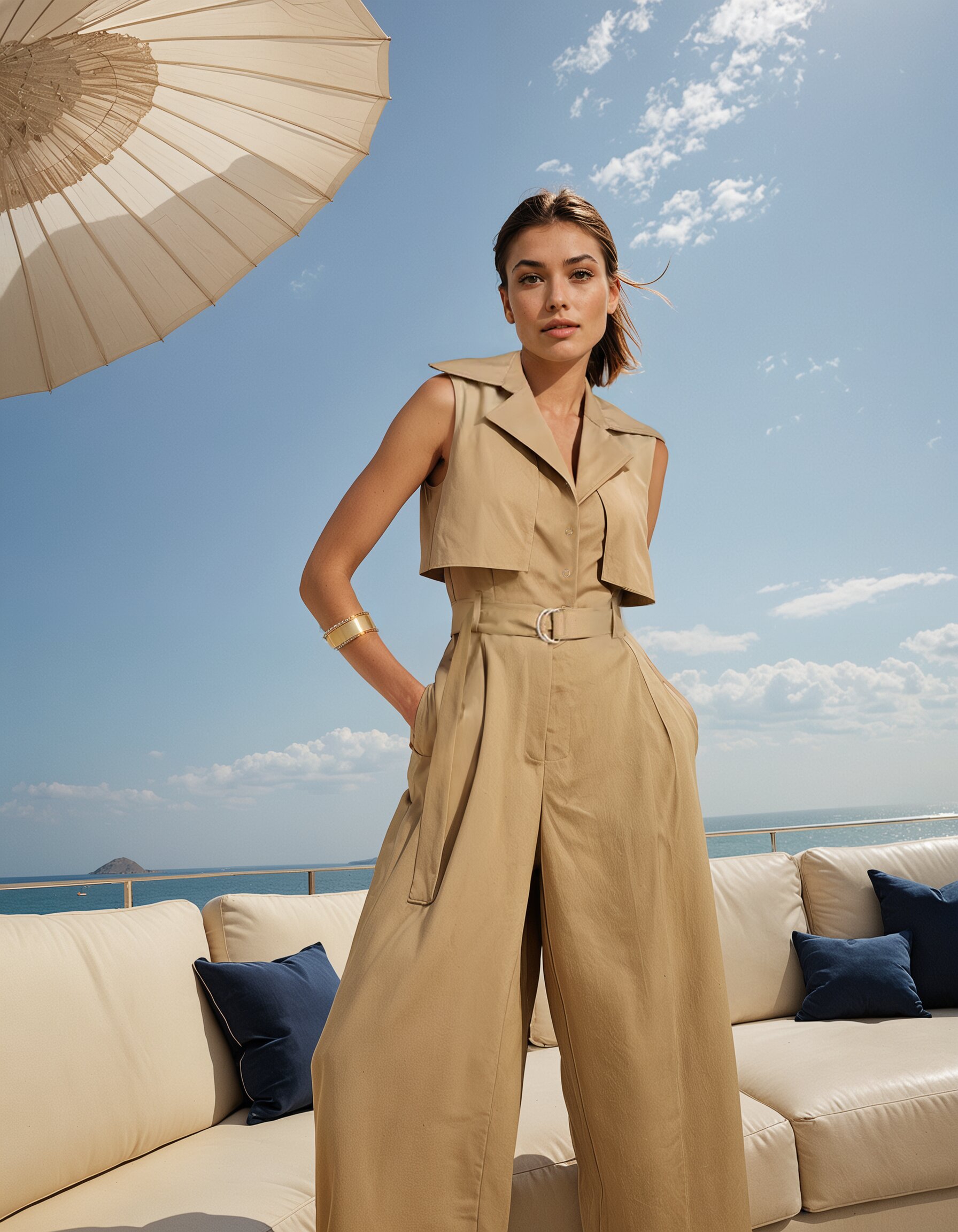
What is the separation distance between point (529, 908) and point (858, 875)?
8.95 feet

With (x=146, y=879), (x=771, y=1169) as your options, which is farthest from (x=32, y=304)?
(x=771, y=1169)

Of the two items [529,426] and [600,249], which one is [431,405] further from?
[600,249]

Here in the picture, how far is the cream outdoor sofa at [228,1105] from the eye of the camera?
171cm

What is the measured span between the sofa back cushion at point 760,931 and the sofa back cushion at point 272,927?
1.24 m

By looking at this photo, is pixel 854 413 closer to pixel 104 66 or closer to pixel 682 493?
pixel 682 493

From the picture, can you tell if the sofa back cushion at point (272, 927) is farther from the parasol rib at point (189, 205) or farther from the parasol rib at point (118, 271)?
the parasol rib at point (189, 205)

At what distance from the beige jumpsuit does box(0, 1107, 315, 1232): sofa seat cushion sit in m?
0.73

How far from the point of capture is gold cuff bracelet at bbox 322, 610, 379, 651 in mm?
1215

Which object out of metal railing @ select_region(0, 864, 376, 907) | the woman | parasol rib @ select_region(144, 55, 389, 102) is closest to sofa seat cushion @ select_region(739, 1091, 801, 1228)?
the woman

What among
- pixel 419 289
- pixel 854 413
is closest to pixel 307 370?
pixel 419 289

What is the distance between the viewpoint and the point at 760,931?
3197 mm

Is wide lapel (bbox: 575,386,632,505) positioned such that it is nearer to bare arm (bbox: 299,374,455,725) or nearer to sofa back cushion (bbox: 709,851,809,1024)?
bare arm (bbox: 299,374,455,725)

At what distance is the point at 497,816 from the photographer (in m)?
1.08

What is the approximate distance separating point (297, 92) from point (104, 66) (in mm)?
397
